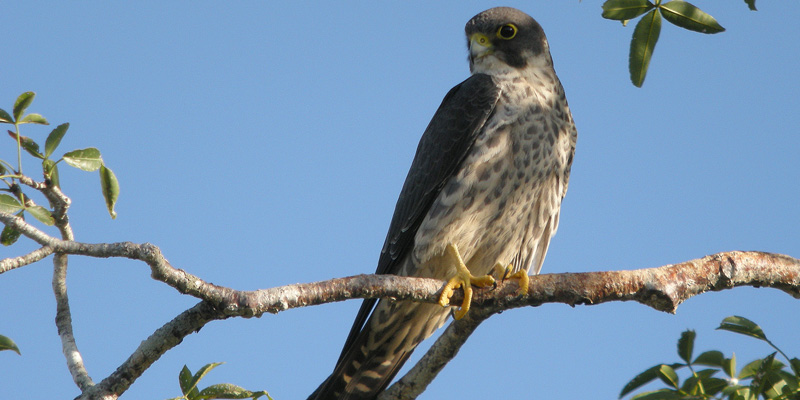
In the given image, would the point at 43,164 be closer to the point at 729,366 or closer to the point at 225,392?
the point at 225,392

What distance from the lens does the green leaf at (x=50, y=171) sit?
2.40 m

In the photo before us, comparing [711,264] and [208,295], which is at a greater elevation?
[711,264]

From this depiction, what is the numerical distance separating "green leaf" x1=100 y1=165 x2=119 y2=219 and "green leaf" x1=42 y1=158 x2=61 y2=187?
0.15 metres

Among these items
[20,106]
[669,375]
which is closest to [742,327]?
[669,375]

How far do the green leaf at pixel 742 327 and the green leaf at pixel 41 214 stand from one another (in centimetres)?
224

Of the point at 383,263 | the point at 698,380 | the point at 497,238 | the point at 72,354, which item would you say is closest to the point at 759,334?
the point at 698,380

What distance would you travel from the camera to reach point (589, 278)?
299cm

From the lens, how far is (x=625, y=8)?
2.34 m

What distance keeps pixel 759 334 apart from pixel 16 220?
2333 mm

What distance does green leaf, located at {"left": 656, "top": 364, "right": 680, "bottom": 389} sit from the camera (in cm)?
229

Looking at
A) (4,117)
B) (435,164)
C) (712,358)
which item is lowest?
(712,358)

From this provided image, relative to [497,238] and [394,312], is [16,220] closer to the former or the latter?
[394,312]

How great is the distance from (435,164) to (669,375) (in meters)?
1.90

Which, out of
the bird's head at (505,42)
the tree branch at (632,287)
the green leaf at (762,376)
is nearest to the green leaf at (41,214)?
the tree branch at (632,287)
